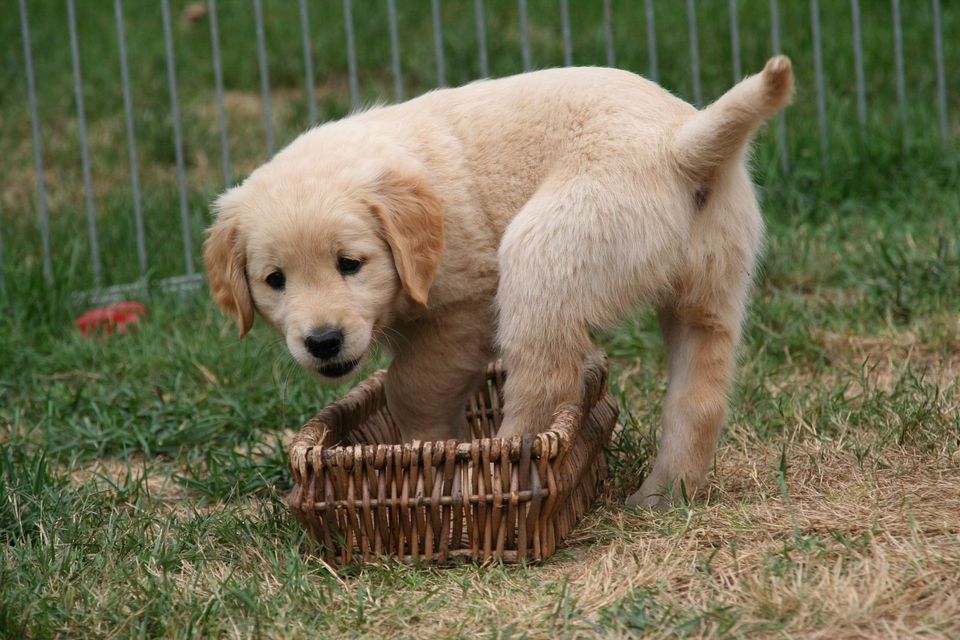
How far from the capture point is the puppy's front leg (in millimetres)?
3603

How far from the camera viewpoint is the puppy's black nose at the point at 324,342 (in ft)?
10.7

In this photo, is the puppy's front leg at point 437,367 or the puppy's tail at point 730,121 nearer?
the puppy's tail at point 730,121

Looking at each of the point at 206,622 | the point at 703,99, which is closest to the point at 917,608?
the point at 206,622

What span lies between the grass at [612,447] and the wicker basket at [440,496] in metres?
0.08

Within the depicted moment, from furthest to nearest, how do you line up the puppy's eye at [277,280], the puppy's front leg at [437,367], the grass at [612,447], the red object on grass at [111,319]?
the red object on grass at [111,319] < the puppy's front leg at [437,367] < the puppy's eye at [277,280] < the grass at [612,447]

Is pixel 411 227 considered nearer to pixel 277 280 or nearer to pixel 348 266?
pixel 348 266

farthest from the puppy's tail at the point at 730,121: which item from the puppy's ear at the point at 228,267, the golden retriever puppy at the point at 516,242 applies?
the puppy's ear at the point at 228,267

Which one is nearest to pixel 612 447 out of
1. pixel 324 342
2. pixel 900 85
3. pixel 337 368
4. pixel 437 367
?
pixel 437 367

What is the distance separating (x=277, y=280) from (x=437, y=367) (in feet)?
1.79

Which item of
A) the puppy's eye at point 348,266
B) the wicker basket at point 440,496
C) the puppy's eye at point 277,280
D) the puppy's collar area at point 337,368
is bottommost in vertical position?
the wicker basket at point 440,496

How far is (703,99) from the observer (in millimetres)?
7090

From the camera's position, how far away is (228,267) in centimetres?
355

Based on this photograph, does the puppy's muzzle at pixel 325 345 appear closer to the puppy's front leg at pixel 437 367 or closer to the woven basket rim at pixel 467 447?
the woven basket rim at pixel 467 447

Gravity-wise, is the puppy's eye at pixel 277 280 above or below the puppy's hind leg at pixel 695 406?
above
